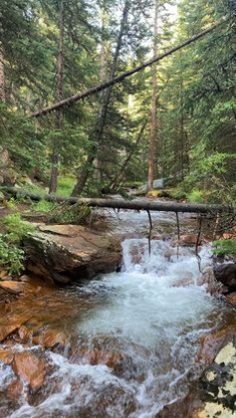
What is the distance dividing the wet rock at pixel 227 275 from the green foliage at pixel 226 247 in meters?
0.55

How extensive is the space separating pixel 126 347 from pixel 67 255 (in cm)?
313

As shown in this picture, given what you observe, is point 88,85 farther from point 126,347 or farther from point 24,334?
point 126,347

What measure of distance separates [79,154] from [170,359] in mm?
10057

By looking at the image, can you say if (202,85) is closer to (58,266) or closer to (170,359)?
(58,266)

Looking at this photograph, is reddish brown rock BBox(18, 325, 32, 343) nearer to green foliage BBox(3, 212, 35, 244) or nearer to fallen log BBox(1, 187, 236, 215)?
green foliage BBox(3, 212, 35, 244)

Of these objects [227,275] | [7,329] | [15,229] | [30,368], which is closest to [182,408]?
[30,368]

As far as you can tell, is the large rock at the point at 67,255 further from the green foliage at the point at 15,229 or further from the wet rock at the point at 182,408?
the wet rock at the point at 182,408

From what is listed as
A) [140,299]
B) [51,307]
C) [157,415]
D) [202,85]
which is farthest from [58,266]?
[202,85]

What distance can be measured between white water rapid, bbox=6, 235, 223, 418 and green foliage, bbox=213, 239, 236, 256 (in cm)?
87

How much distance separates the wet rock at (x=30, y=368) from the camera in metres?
5.98

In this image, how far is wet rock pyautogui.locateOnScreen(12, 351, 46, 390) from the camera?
19.6ft

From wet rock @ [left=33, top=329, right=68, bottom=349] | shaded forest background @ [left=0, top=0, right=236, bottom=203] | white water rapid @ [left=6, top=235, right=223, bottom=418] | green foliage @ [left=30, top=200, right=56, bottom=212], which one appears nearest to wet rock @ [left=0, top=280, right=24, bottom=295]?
white water rapid @ [left=6, top=235, right=223, bottom=418]

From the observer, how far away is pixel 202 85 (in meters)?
10.8

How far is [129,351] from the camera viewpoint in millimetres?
6559
